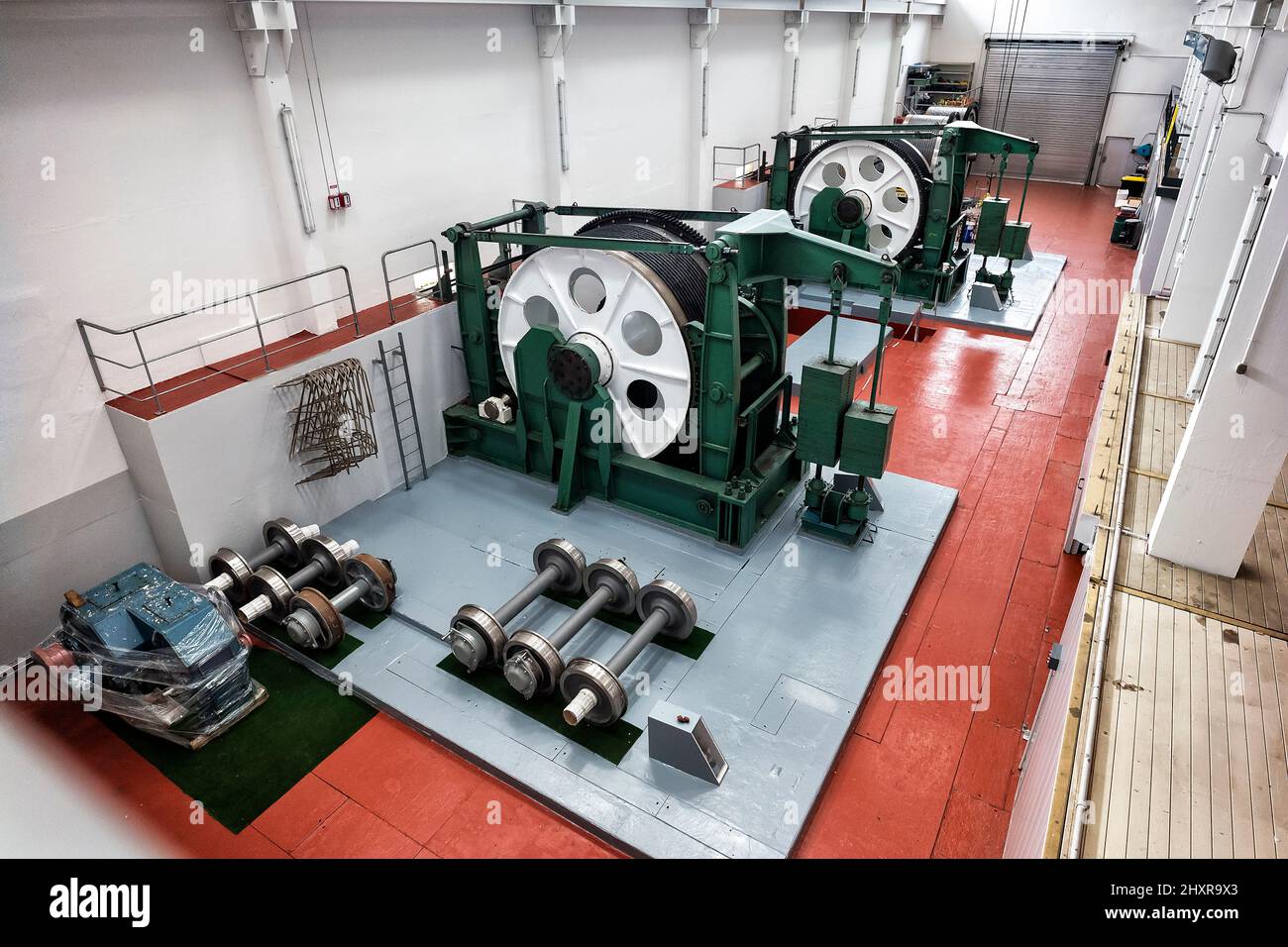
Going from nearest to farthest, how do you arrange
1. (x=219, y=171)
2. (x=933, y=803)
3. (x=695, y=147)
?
(x=933, y=803)
(x=219, y=171)
(x=695, y=147)

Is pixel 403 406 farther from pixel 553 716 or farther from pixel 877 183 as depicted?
pixel 877 183

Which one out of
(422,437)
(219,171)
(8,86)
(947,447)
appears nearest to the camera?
(8,86)

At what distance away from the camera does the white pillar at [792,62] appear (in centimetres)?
1560

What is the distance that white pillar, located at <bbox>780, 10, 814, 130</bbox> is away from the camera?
1560 centimetres

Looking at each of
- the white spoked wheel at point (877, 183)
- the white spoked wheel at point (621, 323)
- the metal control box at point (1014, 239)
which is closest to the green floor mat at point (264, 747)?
the white spoked wheel at point (621, 323)

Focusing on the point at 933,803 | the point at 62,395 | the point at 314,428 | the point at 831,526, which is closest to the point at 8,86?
the point at 62,395

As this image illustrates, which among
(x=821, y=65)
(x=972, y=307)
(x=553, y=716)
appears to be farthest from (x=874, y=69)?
(x=553, y=716)

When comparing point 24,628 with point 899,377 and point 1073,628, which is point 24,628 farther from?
point 899,377

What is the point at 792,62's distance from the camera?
16328 millimetres

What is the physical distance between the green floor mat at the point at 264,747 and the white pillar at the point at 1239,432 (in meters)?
5.97

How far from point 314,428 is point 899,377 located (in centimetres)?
783

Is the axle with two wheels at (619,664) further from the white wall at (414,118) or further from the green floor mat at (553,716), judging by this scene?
the white wall at (414,118)

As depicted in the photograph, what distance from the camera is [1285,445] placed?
15.4 ft

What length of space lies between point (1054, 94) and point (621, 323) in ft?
70.7
